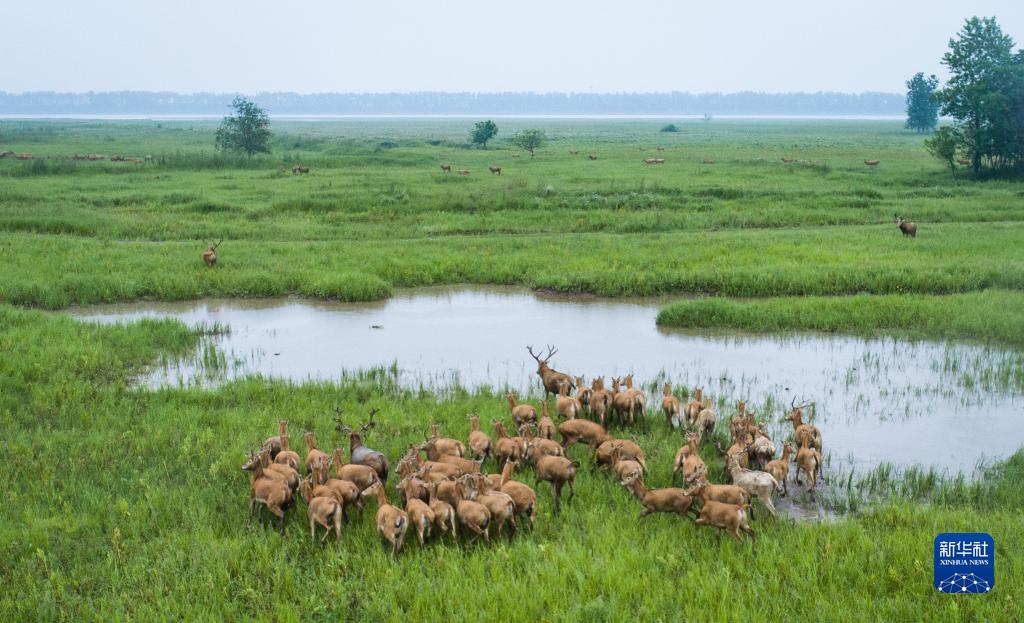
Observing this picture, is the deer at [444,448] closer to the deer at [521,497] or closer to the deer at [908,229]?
the deer at [521,497]

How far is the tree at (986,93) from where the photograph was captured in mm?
40500

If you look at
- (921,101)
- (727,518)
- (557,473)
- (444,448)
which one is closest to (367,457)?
(444,448)

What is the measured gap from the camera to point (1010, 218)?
30.2m

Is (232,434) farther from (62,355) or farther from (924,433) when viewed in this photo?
(924,433)

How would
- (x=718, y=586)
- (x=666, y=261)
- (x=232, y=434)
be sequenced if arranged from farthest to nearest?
(x=666, y=261), (x=232, y=434), (x=718, y=586)

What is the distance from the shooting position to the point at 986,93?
135 ft

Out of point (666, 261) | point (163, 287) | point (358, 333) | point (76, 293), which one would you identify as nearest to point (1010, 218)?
point (666, 261)

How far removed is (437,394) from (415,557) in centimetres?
576

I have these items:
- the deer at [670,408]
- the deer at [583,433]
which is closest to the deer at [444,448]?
the deer at [583,433]

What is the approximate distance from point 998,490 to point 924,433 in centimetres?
240

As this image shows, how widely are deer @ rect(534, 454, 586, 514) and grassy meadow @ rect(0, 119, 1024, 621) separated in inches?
8.2

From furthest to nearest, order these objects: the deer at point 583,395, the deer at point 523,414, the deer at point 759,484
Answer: the deer at point 583,395
the deer at point 523,414
the deer at point 759,484

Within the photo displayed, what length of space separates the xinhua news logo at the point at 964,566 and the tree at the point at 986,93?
39.7 metres

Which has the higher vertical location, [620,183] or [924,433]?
[620,183]
